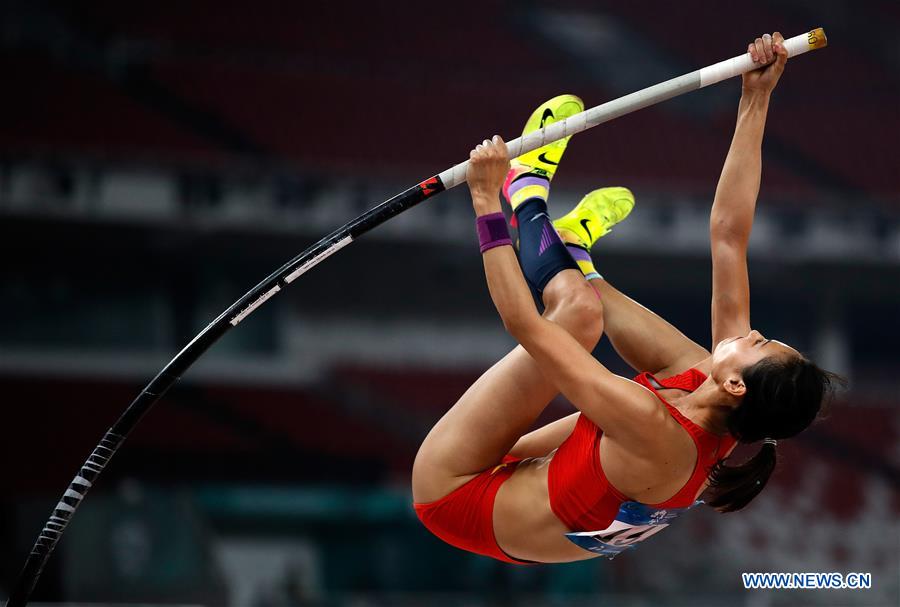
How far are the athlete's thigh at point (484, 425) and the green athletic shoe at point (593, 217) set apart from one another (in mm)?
513

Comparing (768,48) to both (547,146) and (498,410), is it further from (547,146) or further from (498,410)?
(498,410)

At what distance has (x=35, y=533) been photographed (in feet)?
26.9

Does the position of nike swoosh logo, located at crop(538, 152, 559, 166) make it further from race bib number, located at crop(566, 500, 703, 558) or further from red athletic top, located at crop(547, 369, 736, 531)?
race bib number, located at crop(566, 500, 703, 558)

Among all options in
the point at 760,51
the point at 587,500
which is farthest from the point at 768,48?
the point at 587,500

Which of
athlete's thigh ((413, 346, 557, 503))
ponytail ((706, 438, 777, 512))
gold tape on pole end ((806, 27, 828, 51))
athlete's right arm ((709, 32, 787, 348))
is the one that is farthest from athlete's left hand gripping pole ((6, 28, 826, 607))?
ponytail ((706, 438, 777, 512))

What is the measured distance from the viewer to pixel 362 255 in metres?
10.4

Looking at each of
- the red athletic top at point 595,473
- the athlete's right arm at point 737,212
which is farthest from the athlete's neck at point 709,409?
the athlete's right arm at point 737,212

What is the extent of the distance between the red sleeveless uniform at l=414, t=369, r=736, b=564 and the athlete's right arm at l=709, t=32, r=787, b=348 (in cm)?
25

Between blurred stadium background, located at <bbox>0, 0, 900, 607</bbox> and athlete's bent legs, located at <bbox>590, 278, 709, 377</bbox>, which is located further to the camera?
blurred stadium background, located at <bbox>0, 0, 900, 607</bbox>

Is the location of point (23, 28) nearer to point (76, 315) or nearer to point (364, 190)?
point (76, 315)

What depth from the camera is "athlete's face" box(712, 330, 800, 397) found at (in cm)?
226

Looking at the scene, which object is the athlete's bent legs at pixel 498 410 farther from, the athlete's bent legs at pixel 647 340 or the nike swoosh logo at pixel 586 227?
the nike swoosh logo at pixel 586 227

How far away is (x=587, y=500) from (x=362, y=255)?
8201 mm

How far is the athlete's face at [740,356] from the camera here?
2264 millimetres
